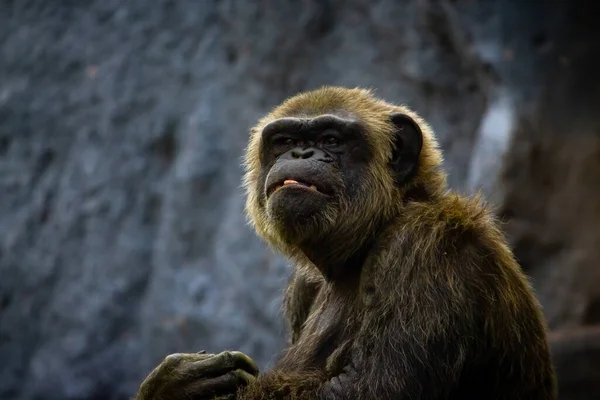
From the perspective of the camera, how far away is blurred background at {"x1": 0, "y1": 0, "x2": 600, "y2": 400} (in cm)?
878

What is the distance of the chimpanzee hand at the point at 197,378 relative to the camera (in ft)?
15.6

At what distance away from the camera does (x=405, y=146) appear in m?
5.27

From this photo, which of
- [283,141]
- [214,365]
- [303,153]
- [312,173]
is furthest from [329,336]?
[283,141]

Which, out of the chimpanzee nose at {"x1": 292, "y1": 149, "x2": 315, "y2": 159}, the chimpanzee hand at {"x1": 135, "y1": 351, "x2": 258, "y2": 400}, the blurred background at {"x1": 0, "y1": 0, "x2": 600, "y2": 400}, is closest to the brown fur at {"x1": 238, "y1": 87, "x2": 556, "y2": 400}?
the chimpanzee hand at {"x1": 135, "y1": 351, "x2": 258, "y2": 400}

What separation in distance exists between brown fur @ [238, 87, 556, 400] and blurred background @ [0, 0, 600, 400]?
369 centimetres

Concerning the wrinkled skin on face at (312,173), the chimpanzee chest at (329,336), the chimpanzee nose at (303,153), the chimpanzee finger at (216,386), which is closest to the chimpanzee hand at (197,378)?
the chimpanzee finger at (216,386)

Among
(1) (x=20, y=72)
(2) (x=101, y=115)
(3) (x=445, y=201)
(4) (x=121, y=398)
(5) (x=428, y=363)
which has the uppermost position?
(1) (x=20, y=72)

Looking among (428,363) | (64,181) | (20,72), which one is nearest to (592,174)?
(428,363)

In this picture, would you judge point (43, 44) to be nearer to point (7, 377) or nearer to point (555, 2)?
point (7, 377)

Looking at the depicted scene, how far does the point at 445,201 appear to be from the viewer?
5.03 m

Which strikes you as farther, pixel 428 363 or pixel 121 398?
pixel 121 398

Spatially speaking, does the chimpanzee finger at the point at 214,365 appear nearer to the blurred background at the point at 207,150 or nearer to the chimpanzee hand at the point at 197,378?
the chimpanzee hand at the point at 197,378

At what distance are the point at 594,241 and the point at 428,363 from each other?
4735 mm

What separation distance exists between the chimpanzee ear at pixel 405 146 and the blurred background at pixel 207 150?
144 inches
